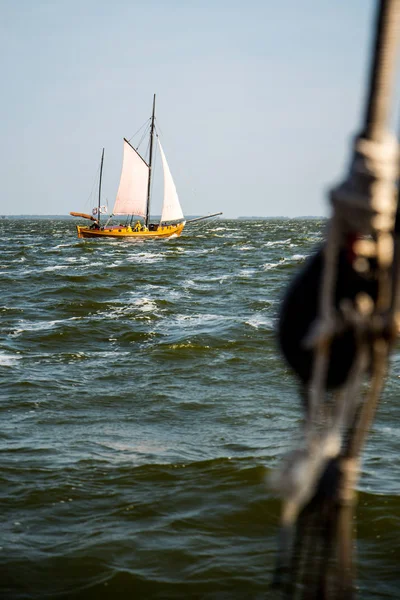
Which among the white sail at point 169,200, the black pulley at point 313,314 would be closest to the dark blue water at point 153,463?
the black pulley at point 313,314

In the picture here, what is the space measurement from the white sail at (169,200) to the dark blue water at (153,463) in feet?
169

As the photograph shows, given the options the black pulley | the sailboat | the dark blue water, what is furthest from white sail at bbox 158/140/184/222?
the black pulley

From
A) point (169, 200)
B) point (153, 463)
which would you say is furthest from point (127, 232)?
point (153, 463)

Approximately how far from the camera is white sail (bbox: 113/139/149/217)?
207 ft

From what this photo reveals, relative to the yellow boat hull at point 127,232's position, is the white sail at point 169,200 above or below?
above

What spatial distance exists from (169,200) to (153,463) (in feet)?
201

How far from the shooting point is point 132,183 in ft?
208

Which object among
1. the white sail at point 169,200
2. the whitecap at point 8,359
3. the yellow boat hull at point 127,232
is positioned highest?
the white sail at point 169,200

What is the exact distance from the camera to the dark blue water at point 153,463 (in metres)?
5.06

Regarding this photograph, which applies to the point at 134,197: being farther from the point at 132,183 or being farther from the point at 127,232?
the point at 127,232

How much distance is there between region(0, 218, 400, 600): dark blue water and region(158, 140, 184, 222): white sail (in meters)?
51.4

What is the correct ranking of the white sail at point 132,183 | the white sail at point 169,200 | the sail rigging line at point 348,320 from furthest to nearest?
the white sail at point 169,200
the white sail at point 132,183
the sail rigging line at point 348,320

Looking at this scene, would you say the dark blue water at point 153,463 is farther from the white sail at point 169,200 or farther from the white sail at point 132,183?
the white sail at point 169,200

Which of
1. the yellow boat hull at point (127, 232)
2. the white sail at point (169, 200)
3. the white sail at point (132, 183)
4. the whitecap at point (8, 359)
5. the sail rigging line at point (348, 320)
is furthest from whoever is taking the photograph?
the white sail at point (169, 200)
